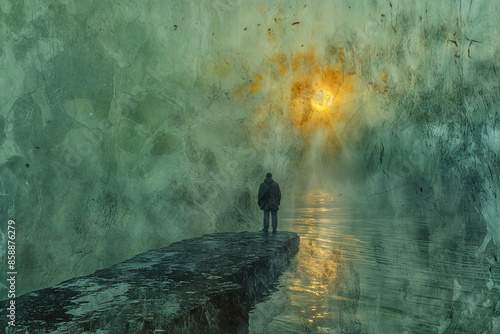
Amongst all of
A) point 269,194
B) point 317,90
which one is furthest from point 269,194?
point 317,90

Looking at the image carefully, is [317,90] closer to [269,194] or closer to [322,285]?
[269,194]

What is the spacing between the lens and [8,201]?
13180mm

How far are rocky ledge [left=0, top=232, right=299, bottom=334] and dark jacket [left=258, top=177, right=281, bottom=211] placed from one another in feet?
7.61

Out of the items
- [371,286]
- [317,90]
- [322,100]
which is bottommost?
[371,286]

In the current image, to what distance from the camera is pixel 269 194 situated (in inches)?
420

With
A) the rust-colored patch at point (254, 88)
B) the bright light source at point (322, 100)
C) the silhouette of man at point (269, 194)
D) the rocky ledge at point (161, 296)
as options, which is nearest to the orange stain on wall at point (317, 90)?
the bright light source at point (322, 100)

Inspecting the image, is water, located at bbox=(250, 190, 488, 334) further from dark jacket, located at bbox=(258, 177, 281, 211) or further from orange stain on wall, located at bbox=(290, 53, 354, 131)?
orange stain on wall, located at bbox=(290, 53, 354, 131)

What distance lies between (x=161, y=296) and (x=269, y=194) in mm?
5831

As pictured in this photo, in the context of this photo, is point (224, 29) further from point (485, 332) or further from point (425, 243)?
point (485, 332)

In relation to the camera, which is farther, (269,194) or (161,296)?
(269,194)

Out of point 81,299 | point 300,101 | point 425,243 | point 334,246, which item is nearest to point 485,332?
point 81,299

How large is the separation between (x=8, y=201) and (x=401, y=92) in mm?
11466

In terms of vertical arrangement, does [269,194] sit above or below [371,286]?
above

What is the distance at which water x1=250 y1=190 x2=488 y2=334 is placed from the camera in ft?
19.8
